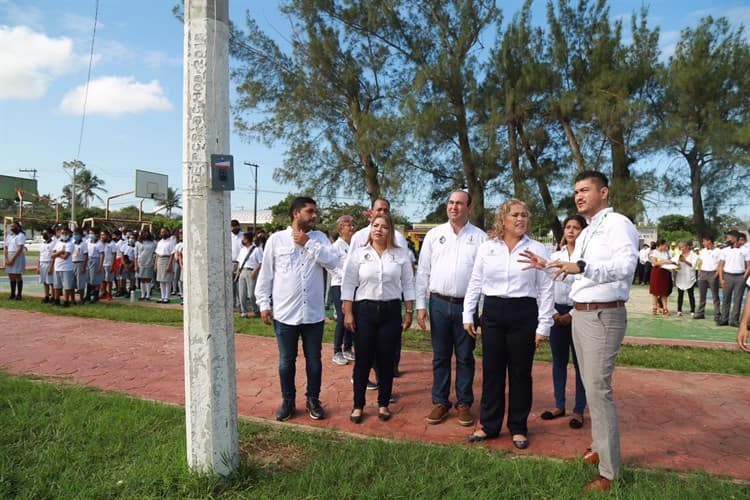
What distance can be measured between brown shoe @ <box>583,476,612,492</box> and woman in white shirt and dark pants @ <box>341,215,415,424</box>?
5.69 ft

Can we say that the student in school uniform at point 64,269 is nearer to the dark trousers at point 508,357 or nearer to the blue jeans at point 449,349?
the blue jeans at point 449,349

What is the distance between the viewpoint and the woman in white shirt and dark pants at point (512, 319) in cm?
377

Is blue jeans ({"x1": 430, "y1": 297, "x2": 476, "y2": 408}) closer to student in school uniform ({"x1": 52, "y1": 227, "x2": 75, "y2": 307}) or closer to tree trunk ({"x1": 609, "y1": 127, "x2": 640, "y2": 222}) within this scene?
student in school uniform ({"x1": 52, "y1": 227, "x2": 75, "y2": 307})

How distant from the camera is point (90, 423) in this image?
3.92 meters

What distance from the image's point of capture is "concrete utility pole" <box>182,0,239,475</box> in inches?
116

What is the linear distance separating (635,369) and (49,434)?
19.6ft

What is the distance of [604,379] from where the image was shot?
310 cm

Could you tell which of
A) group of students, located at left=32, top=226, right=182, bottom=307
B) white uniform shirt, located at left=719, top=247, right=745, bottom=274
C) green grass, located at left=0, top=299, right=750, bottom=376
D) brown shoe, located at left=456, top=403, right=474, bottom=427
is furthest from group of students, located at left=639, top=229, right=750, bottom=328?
group of students, located at left=32, top=226, right=182, bottom=307

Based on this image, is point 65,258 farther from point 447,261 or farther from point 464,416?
point 464,416

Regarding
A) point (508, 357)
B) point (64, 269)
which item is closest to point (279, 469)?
point (508, 357)

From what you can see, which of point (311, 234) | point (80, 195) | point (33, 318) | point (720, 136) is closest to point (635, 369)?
point (311, 234)

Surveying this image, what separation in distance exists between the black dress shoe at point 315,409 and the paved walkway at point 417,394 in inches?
2.8

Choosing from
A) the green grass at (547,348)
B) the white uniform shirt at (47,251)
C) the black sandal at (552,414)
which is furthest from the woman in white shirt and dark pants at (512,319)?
the white uniform shirt at (47,251)

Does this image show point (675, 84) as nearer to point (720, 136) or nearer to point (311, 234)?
point (720, 136)
